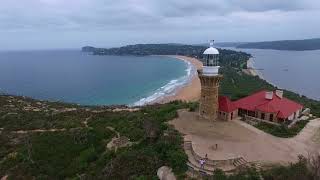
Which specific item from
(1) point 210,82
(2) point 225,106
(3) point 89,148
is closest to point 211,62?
(1) point 210,82

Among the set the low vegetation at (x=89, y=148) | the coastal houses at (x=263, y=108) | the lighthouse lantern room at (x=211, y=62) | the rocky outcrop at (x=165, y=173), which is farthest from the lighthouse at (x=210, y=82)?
the rocky outcrop at (x=165, y=173)

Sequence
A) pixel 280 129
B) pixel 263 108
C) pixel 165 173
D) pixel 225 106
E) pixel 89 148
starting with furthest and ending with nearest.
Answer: pixel 225 106 < pixel 263 108 < pixel 89 148 < pixel 280 129 < pixel 165 173

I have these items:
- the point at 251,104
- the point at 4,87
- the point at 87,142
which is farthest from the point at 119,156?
the point at 4,87

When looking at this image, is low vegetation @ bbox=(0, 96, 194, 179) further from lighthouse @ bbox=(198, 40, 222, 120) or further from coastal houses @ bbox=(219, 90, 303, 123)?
coastal houses @ bbox=(219, 90, 303, 123)

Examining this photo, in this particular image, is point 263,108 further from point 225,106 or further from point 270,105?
point 225,106

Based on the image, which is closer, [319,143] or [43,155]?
[319,143]

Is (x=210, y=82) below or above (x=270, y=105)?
above

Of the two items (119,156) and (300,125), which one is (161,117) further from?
(300,125)

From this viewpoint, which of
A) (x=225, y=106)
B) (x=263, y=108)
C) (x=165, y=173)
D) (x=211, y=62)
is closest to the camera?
(x=165, y=173)
